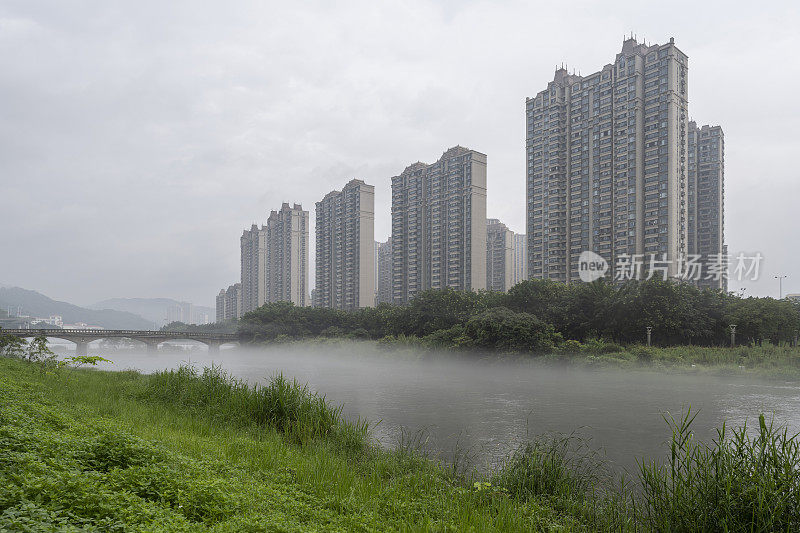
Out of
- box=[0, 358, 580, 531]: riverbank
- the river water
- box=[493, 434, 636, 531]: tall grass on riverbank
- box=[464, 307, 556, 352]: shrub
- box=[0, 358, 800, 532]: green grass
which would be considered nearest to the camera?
box=[0, 358, 580, 531]: riverbank

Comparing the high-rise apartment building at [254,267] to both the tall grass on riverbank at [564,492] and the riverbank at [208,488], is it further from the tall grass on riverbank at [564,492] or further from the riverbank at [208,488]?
the tall grass on riverbank at [564,492]

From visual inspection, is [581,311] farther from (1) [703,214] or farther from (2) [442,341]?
(1) [703,214]

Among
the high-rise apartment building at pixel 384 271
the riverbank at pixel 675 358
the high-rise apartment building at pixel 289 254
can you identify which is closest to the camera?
the riverbank at pixel 675 358

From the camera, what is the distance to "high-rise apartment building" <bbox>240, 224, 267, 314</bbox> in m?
83.1

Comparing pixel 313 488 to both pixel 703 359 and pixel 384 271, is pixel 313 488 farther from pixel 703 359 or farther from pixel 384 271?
pixel 384 271

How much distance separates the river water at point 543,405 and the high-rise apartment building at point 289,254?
50.0 metres

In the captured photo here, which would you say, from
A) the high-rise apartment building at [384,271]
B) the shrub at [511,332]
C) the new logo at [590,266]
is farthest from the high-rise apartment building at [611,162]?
the high-rise apartment building at [384,271]

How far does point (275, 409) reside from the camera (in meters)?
8.59

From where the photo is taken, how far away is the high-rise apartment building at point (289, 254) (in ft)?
248

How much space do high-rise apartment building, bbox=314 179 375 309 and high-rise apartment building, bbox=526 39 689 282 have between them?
22.7 metres

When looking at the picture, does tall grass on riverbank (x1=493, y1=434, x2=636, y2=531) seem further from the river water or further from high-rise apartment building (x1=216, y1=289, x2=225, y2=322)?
high-rise apartment building (x1=216, y1=289, x2=225, y2=322)

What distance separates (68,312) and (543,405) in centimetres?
21034

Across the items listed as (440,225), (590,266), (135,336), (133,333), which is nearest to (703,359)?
(590,266)

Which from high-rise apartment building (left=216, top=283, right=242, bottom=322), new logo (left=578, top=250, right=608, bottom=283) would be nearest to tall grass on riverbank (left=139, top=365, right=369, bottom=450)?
new logo (left=578, top=250, right=608, bottom=283)
